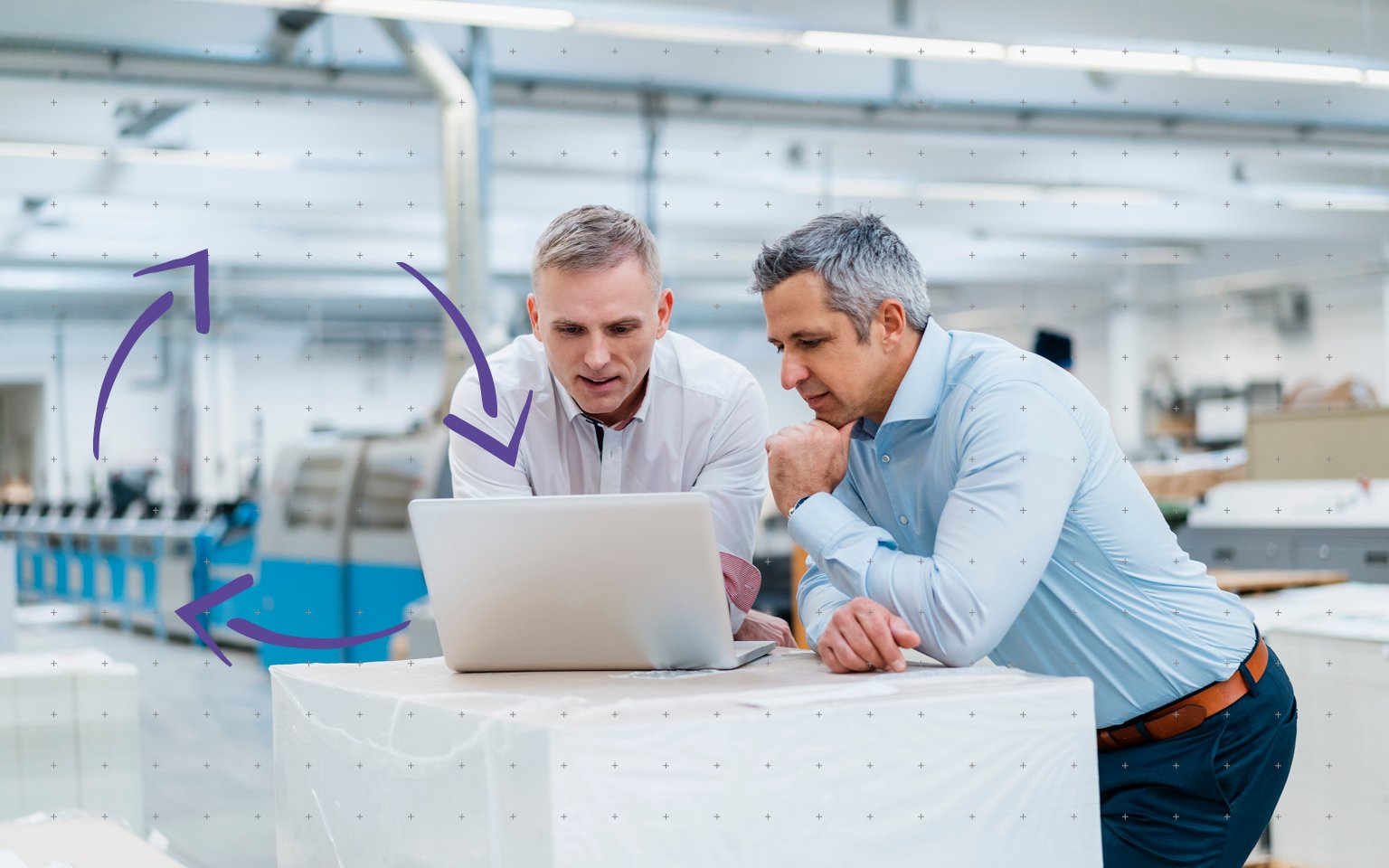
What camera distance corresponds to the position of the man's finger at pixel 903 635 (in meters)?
1.22

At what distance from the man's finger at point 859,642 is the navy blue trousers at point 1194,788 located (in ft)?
1.06

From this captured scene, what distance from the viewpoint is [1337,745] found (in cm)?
249

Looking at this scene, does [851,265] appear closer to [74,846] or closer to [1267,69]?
[74,846]

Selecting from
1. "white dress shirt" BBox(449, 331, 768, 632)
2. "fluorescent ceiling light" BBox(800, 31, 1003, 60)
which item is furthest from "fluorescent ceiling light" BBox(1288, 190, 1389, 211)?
"white dress shirt" BBox(449, 331, 768, 632)

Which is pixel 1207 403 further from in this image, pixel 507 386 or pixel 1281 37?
pixel 507 386

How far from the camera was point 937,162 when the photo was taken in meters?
9.76

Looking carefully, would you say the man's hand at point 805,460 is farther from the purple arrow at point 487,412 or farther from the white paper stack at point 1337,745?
the white paper stack at point 1337,745

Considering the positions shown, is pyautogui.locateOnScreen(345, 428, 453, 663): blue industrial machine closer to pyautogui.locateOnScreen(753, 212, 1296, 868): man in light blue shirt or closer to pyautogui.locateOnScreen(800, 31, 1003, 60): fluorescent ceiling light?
pyautogui.locateOnScreen(800, 31, 1003, 60): fluorescent ceiling light

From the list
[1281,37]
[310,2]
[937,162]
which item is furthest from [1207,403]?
[310,2]

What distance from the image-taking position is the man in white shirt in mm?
1641

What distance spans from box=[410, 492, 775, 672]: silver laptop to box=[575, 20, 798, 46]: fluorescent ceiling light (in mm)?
3391

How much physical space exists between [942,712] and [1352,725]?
180cm

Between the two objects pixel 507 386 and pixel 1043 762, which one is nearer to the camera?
pixel 1043 762

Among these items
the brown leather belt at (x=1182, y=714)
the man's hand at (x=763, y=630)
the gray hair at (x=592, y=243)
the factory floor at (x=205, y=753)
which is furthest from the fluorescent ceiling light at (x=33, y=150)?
the brown leather belt at (x=1182, y=714)
